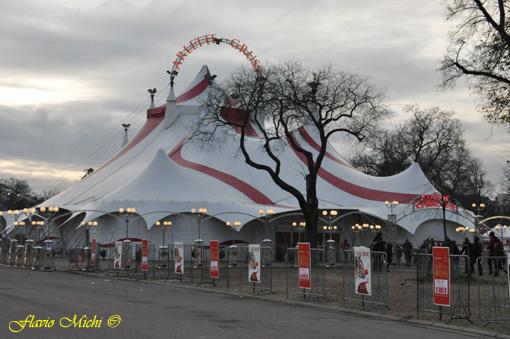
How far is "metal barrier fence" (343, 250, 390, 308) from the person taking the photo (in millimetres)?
15977

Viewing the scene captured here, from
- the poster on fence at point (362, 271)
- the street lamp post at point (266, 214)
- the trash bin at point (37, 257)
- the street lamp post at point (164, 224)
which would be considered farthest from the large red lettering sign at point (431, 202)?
the poster on fence at point (362, 271)

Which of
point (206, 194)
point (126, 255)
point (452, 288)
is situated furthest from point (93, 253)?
point (452, 288)

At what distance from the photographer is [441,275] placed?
13.5 metres

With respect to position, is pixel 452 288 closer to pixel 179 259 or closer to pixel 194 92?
pixel 179 259

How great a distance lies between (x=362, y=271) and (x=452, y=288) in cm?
232

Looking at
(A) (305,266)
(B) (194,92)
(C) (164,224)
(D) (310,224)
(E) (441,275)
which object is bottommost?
(E) (441,275)

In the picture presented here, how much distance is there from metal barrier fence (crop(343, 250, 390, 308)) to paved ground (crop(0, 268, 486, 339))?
55.7 inches

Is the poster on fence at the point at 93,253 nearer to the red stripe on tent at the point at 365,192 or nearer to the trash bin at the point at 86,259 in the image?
the trash bin at the point at 86,259

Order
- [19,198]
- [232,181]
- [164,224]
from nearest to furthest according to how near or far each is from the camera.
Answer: [164,224]
[232,181]
[19,198]

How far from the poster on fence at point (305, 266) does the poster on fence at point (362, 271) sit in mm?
1794

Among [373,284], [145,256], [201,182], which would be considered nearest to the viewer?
[373,284]

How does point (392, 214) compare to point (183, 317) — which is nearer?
point (183, 317)

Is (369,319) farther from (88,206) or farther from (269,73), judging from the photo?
(88,206)

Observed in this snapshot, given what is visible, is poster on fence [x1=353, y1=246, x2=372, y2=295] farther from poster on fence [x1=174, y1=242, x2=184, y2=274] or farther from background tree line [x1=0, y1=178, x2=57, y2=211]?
background tree line [x1=0, y1=178, x2=57, y2=211]
